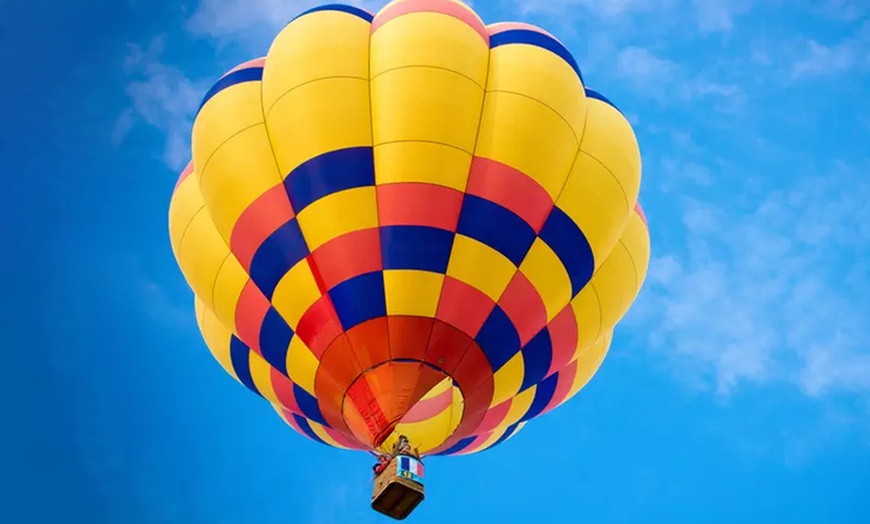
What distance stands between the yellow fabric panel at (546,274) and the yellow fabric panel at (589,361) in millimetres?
1551

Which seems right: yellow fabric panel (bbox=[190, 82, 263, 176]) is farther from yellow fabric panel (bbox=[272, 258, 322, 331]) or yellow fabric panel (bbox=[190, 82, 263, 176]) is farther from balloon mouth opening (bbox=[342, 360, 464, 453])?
balloon mouth opening (bbox=[342, 360, 464, 453])

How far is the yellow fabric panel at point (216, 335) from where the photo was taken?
970 centimetres

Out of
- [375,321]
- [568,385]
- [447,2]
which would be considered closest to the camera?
[375,321]

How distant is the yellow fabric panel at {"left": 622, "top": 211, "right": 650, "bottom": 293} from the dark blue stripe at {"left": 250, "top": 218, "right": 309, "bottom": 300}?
329 cm

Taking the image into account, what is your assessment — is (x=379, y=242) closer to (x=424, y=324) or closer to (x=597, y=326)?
(x=424, y=324)

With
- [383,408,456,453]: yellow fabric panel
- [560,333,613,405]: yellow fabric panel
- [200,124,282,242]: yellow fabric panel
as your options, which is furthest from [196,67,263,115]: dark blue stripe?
[560,333,613,405]: yellow fabric panel

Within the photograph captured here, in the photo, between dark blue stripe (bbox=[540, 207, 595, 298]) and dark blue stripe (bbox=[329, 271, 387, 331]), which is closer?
dark blue stripe (bbox=[329, 271, 387, 331])

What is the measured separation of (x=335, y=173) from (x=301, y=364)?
174cm

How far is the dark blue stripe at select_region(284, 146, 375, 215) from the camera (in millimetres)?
7980

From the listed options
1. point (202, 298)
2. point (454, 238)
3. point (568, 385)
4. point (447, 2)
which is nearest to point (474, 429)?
point (568, 385)

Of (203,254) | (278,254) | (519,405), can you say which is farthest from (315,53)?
(519,405)

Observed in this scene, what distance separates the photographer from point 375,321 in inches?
310

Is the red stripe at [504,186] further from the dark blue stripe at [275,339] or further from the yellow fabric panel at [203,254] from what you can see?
the yellow fabric panel at [203,254]

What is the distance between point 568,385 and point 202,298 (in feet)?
12.6
